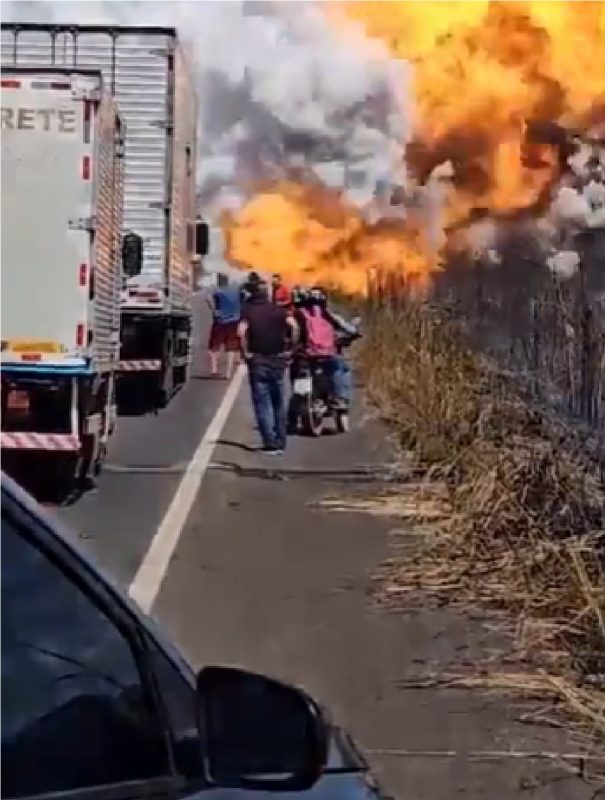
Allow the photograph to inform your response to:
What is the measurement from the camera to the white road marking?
5.66 metres

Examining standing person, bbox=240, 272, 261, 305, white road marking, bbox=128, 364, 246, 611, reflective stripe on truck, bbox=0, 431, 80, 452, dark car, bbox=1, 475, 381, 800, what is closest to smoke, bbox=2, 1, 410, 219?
standing person, bbox=240, 272, 261, 305

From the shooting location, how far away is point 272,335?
18.9 feet

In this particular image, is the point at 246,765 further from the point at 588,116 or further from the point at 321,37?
the point at 588,116

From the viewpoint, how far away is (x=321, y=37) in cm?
455

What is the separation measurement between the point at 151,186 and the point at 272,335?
1.13m

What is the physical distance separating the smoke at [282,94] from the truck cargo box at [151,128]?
105 millimetres

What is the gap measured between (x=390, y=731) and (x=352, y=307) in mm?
1200

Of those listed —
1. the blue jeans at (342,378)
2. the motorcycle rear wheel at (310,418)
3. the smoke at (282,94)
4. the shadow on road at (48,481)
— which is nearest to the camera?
the shadow on road at (48,481)

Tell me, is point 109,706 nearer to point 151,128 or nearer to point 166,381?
point 166,381

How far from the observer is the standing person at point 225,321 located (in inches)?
209

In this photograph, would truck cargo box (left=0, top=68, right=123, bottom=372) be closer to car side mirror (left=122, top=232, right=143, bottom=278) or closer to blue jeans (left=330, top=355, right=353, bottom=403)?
car side mirror (left=122, top=232, right=143, bottom=278)

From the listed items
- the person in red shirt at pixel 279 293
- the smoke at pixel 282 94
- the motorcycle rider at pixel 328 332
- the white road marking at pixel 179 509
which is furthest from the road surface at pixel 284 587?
the smoke at pixel 282 94

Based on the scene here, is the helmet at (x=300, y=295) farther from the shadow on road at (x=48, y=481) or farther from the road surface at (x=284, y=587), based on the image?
the shadow on road at (x=48, y=481)

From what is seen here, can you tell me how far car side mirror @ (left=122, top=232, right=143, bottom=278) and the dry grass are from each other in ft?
2.60
